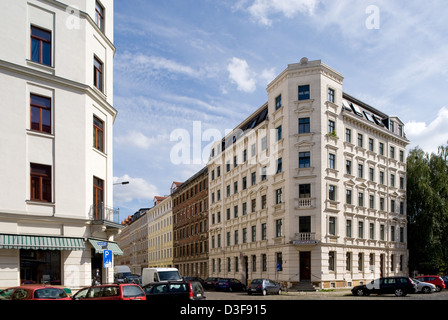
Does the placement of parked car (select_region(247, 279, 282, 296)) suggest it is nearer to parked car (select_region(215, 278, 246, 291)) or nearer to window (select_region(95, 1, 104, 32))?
parked car (select_region(215, 278, 246, 291))

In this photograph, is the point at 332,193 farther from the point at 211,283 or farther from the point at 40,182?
the point at 40,182

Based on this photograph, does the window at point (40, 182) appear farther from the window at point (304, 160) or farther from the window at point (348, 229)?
the window at point (348, 229)

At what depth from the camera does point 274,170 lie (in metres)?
45.8

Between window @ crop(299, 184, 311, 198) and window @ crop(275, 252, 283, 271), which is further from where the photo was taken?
window @ crop(275, 252, 283, 271)

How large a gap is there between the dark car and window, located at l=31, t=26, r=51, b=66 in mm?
27523

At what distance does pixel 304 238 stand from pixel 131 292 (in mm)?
26869

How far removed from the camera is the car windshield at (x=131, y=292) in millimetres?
16739

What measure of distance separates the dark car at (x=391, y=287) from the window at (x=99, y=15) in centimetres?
2680

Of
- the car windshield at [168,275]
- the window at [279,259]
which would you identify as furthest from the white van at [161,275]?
the window at [279,259]

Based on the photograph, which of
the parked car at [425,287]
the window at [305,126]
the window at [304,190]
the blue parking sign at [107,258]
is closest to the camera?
the blue parking sign at [107,258]

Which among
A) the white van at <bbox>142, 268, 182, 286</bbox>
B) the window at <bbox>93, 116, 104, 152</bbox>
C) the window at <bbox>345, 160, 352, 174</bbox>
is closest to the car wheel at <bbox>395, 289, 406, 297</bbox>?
the window at <bbox>345, 160, 352, 174</bbox>

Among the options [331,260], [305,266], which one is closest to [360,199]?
[331,260]

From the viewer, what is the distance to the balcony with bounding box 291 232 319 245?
40.8 m
